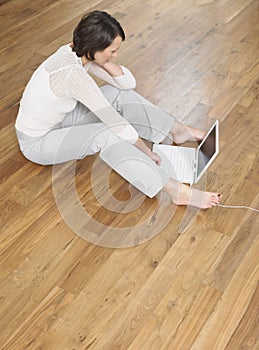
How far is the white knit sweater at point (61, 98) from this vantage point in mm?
2002

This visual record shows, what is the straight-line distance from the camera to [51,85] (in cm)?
204

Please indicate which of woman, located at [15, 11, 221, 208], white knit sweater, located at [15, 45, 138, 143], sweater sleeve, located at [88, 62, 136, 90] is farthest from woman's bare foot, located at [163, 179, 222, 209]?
sweater sleeve, located at [88, 62, 136, 90]

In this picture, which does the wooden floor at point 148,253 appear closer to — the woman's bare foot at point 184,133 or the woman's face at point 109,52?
the woman's bare foot at point 184,133

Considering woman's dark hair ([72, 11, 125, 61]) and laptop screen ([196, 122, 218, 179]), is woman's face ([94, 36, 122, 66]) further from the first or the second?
laptop screen ([196, 122, 218, 179])

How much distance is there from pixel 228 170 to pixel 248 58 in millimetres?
1010

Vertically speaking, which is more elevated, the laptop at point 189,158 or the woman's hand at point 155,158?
the woman's hand at point 155,158

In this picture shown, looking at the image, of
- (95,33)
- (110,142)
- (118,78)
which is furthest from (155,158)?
(95,33)

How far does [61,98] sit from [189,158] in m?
0.59

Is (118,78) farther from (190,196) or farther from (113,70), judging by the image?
(190,196)

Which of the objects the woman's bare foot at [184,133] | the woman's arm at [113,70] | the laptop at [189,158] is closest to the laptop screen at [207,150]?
the laptop at [189,158]

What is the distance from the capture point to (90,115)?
7.45 ft

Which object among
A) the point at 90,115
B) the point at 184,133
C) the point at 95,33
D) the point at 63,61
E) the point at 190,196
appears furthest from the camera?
A: the point at 184,133

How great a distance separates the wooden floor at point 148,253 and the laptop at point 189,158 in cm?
7

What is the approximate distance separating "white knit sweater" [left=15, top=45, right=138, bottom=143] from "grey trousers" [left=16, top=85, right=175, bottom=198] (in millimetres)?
50
